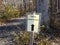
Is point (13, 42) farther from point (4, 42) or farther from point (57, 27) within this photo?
point (57, 27)

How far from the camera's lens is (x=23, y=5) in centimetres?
1659

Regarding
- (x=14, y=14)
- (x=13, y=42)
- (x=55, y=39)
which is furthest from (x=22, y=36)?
(x=14, y=14)

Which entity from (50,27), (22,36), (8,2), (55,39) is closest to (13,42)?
(22,36)

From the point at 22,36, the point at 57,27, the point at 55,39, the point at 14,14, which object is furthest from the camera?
the point at 14,14

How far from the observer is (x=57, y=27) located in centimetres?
980

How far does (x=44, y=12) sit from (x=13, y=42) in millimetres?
2543

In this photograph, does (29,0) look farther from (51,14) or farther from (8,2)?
(51,14)

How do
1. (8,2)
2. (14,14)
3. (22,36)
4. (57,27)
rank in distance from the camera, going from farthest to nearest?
(8,2) < (14,14) < (57,27) < (22,36)

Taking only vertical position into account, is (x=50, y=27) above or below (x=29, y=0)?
below

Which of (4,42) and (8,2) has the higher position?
(8,2)

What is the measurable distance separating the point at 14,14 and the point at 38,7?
416cm

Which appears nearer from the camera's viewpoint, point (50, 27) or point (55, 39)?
point (55, 39)

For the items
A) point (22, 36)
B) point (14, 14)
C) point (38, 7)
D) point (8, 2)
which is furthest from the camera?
point (8, 2)

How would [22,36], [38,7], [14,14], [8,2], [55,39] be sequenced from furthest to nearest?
[8,2], [14,14], [38,7], [55,39], [22,36]
